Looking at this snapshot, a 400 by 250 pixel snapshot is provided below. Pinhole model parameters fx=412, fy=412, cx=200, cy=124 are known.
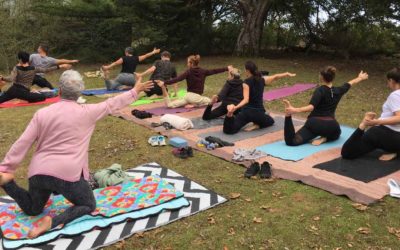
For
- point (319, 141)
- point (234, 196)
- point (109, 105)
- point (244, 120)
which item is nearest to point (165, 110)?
point (244, 120)

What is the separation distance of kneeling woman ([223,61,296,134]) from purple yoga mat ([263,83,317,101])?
2802 mm

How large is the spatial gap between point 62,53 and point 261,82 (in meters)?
14.4

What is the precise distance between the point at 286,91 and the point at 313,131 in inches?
182

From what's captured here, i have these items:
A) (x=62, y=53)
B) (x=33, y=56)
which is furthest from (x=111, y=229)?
(x=62, y=53)

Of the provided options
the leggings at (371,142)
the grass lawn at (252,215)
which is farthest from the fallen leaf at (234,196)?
the leggings at (371,142)

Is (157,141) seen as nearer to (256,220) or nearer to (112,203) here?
(112,203)

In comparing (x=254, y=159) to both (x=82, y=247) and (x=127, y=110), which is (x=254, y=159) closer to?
(x=82, y=247)

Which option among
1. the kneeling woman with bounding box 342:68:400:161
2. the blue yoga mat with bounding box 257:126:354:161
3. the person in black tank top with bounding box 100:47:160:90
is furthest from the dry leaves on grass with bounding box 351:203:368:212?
the person in black tank top with bounding box 100:47:160:90

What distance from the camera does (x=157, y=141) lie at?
6.66 m

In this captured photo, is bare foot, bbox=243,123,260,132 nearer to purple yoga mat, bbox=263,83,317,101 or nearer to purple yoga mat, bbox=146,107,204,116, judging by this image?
purple yoga mat, bbox=146,107,204,116

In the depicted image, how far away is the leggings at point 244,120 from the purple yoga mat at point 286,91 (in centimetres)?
274

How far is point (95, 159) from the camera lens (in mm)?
6129

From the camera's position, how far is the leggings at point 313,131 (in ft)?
20.7

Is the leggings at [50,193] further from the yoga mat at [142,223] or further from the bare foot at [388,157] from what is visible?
the bare foot at [388,157]
